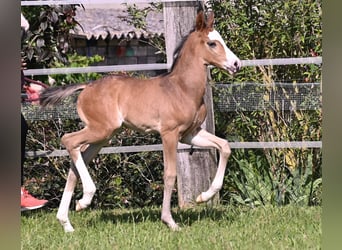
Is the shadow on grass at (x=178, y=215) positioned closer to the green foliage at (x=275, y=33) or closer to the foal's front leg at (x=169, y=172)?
the foal's front leg at (x=169, y=172)

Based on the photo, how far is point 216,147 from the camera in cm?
511

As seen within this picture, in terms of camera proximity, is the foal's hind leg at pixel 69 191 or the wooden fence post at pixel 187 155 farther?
the wooden fence post at pixel 187 155

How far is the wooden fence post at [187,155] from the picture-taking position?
611cm

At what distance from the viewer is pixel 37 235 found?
4902 millimetres

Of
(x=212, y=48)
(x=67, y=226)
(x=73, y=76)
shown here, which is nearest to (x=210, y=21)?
(x=212, y=48)

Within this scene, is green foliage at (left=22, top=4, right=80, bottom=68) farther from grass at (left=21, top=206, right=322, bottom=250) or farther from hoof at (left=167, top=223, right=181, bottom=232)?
hoof at (left=167, top=223, right=181, bottom=232)

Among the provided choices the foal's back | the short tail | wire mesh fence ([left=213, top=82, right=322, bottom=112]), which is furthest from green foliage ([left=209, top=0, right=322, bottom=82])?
the short tail

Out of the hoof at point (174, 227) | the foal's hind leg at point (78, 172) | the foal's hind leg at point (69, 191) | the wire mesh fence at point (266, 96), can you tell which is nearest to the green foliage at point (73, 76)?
the wire mesh fence at point (266, 96)
